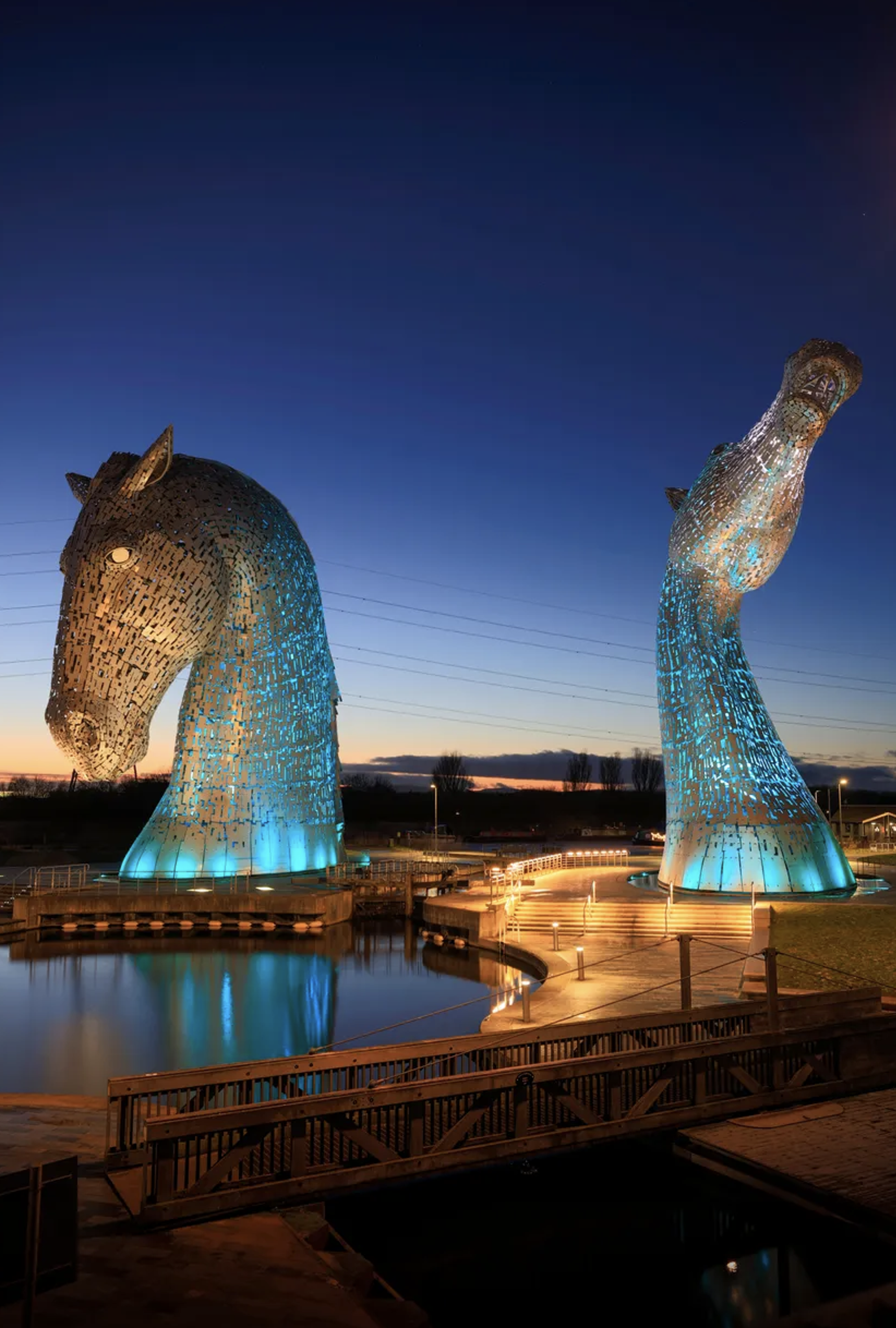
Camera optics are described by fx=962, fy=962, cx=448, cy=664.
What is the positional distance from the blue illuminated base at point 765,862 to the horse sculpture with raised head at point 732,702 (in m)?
0.02

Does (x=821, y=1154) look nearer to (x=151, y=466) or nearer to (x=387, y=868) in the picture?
(x=151, y=466)

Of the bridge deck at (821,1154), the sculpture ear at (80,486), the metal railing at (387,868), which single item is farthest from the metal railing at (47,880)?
the bridge deck at (821,1154)

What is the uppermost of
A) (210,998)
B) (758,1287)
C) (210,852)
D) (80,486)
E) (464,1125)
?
(80,486)

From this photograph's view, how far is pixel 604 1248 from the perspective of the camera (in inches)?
336

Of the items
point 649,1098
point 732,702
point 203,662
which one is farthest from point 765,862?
point 203,662

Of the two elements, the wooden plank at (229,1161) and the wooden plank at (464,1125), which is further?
the wooden plank at (464,1125)

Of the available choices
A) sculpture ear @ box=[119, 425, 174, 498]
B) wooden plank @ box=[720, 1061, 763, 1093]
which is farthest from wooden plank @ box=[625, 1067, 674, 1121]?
sculpture ear @ box=[119, 425, 174, 498]

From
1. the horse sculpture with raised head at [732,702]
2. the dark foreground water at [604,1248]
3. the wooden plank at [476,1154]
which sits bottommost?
the dark foreground water at [604,1248]

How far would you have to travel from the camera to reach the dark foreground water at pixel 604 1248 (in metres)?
7.68

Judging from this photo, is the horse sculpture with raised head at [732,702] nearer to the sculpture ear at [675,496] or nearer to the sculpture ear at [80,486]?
the sculpture ear at [675,496]

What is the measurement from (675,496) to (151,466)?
1332 centimetres

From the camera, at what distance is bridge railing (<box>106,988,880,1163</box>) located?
7965 mm

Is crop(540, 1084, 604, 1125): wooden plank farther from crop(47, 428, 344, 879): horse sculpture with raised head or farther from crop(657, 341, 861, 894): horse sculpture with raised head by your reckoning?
crop(47, 428, 344, 879): horse sculpture with raised head

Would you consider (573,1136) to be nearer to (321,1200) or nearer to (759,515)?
(321,1200)
